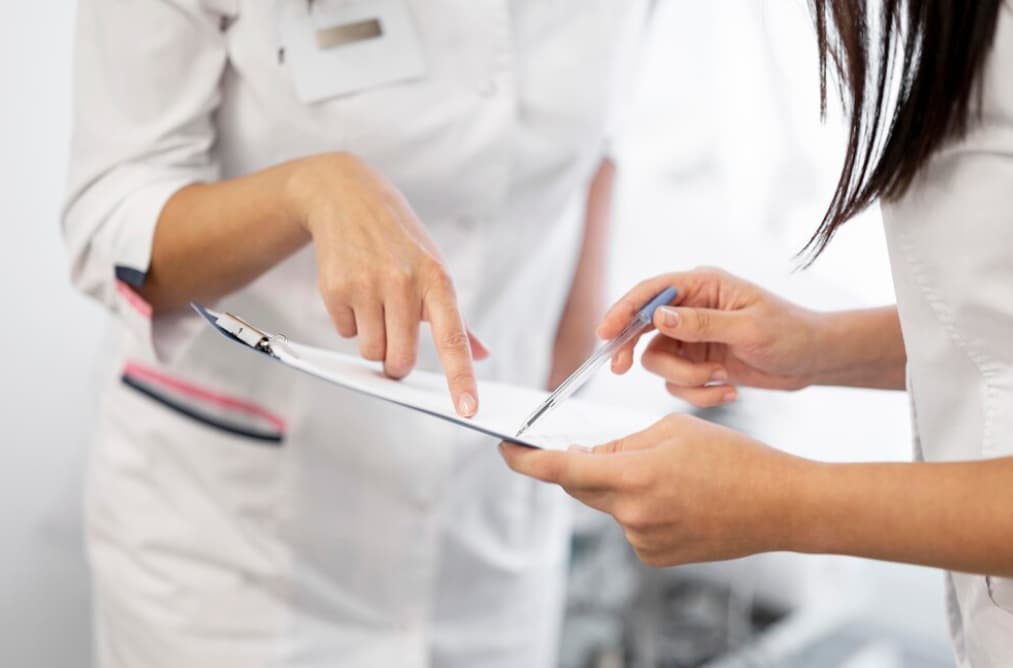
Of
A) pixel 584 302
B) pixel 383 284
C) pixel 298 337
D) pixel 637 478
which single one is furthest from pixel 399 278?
pixel 584 302

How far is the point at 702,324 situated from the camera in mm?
919

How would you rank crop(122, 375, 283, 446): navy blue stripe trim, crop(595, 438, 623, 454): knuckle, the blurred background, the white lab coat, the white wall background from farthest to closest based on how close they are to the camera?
the blurred background < the white wall background < crop(122, 375, 283, 446): navy blue stripe trim < the white lab coat < crop(595, 438, 623, 454): knuckle

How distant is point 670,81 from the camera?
223cm

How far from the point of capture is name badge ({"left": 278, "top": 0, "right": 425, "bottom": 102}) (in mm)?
1006

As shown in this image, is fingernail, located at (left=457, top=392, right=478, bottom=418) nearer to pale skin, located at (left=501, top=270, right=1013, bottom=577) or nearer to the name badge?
pale skin, located at (left=501, top=270, right=1013, bottom=577)

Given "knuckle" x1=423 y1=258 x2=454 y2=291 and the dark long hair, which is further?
"knuckle" x1=423 y1=258 x2=454 y2=291

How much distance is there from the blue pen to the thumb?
0.01 meters

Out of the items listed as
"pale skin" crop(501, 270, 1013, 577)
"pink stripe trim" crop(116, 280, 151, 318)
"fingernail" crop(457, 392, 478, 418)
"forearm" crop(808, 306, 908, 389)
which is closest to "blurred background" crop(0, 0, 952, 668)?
"pink stripe trim" crop(116, 280, 151, 318)

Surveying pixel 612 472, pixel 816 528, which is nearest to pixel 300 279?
pixel 612 472

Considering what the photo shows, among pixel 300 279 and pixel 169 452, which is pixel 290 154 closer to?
pixel 300 279

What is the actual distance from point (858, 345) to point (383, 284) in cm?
45

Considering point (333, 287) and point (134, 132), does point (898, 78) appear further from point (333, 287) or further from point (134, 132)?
point (134, 132)

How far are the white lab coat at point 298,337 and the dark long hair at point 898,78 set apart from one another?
1.33 feet

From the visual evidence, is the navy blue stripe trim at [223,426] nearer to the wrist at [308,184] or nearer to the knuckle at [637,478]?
the wrist at [308,184]
